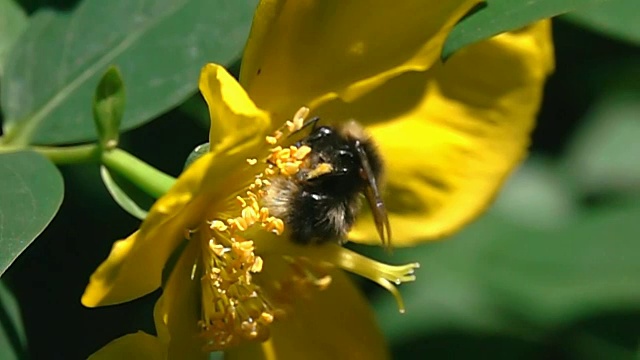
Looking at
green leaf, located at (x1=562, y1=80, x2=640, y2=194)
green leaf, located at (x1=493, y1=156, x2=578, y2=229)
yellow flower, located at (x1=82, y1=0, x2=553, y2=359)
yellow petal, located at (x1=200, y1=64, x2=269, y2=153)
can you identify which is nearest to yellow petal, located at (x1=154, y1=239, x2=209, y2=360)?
yellow flower, located at (x1=82, y1=0, x2=553, y2=359)

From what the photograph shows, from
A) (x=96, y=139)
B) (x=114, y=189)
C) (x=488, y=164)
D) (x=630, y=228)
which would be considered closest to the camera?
(x=114, y=189)

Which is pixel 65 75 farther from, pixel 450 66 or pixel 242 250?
pixel 450 66

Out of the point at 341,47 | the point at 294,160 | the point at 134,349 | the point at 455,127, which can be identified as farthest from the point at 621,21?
the point at 134,349

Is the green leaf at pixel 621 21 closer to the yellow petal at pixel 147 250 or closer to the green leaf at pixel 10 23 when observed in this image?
the yellow petal at pixel 147 250

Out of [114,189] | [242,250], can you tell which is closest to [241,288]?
[242,250]

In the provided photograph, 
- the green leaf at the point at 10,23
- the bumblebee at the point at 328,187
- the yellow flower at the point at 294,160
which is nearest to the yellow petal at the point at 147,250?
the yellow flower at the point at 294,160

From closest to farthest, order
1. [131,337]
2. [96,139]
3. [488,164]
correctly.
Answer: [131,337]
[96,139]
[488,164]

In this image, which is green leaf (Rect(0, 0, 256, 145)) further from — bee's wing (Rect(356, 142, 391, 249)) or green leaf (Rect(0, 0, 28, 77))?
bee's wing (Rect(356, 142, 391, 249))

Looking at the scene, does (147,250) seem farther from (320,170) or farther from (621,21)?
(621,21)
